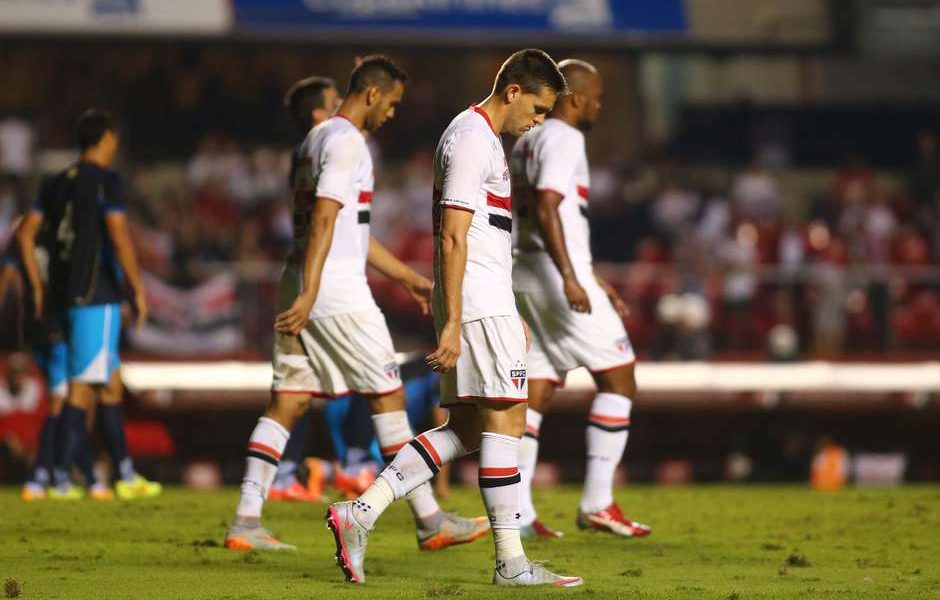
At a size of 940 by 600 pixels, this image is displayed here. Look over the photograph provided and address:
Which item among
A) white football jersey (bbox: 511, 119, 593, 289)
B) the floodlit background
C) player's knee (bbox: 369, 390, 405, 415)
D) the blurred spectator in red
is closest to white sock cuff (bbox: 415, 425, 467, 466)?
player's knee (bbox: 369, 390, 405, 415)

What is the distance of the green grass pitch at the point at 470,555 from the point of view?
22.9 feet

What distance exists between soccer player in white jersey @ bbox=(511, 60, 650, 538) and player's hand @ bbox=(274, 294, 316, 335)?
1.53 m

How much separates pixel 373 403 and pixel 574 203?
1.64 m

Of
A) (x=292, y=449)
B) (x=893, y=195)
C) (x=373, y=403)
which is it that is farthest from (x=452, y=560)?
(x=893, y=195)

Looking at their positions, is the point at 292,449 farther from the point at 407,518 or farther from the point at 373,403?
the point at 373,403

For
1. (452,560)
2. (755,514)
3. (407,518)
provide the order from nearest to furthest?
(452,560), (407,518), (755,514)

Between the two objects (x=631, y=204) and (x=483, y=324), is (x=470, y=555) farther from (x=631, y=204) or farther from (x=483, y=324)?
(x=631, y=204)

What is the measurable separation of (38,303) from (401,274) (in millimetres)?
3489

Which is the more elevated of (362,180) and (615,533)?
(362,180)

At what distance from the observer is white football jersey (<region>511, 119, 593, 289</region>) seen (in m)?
8.91

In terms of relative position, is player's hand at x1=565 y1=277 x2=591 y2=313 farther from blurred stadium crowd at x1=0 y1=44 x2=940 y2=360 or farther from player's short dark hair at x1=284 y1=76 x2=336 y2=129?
blurred stadium crowd at x1=0 y1=44 x2=940 y2=360

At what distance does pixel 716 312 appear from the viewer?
59.7 ft

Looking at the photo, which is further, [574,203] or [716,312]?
[716,312]

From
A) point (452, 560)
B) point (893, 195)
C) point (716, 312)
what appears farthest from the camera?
point (893, 195)
